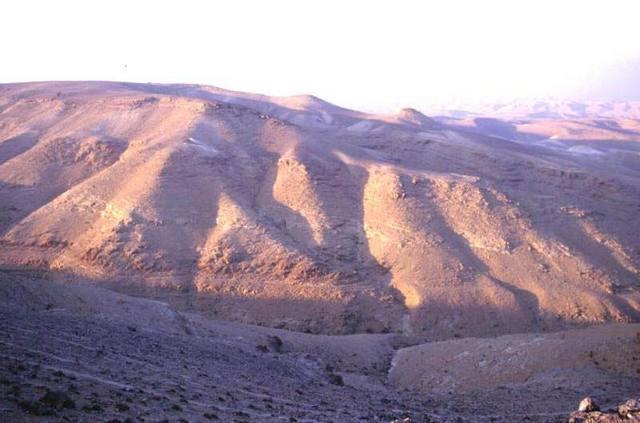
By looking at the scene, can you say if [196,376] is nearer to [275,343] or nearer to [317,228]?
[275,343]

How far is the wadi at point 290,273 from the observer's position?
13195 millimetres

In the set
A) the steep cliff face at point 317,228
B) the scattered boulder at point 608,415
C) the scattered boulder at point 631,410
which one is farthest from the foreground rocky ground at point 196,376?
the steep cliff face at point 317,228

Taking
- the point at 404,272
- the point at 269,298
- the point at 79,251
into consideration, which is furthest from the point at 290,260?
the point at 79,251

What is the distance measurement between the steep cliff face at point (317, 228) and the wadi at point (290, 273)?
124mm

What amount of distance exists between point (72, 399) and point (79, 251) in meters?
23.7

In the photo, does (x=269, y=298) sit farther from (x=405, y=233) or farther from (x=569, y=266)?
(x=569, y=266)

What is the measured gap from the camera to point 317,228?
3256 cm

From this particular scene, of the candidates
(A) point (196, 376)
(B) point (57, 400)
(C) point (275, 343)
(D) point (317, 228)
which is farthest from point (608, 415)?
(D) point (317, 228)

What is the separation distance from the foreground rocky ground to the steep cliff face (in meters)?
6.41

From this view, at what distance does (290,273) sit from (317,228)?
3934 millimetres

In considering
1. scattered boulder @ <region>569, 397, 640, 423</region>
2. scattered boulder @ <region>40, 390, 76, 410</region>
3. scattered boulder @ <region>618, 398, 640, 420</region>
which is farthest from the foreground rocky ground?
scattered boulder @ <region>618, 398, 640, 420</region>

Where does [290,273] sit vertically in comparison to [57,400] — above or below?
below

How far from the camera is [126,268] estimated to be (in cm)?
2975

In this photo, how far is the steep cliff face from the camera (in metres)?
28.0
